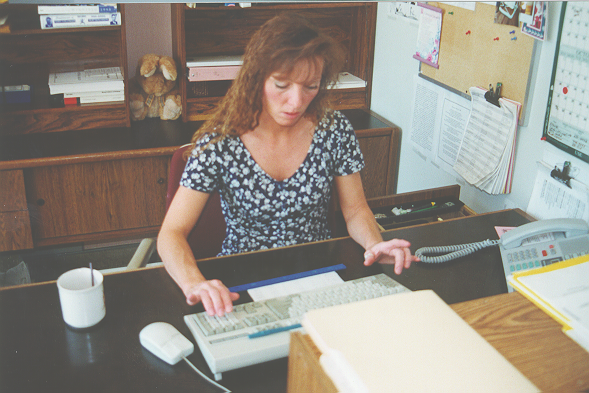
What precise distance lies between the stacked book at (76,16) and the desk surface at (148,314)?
1361 millimetres

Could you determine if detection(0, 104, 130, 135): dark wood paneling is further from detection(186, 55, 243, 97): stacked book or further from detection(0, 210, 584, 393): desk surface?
detection(0, 210, 584, 393): desk surface

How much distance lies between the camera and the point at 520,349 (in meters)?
0.68

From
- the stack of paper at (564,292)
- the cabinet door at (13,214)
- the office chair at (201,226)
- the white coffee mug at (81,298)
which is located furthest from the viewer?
the cabinet door at (13,214)

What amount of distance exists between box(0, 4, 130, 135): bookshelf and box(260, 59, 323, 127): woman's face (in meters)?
1.22

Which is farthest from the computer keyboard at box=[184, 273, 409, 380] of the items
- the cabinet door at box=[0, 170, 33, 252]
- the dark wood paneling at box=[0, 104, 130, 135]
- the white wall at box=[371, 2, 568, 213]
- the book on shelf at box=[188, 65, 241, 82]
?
the dark wood paneling at box=[0, 104, 130, 135]

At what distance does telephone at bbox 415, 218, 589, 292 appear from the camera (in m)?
1.28

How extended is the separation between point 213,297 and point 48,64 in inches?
74.9

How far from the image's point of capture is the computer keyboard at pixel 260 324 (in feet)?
3.04

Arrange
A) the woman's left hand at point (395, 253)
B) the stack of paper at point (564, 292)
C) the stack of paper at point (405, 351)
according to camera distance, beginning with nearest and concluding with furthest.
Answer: the stack of paper at point (405, 351) < the stack of paper at point (564, 292) < the woman's left hand at point (395, 253)

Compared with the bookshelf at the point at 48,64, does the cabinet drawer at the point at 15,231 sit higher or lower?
lower

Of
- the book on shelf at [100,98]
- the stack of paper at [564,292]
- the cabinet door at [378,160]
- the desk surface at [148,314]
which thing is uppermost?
the stack of paper at [564,292]

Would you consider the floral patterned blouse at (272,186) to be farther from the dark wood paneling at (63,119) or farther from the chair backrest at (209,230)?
the dark wood paneling at (63,119)

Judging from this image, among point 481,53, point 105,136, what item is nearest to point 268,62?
point 481,53

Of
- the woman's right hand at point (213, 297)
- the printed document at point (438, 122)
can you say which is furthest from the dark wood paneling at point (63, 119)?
the woman's right hand at point (213, 297)
